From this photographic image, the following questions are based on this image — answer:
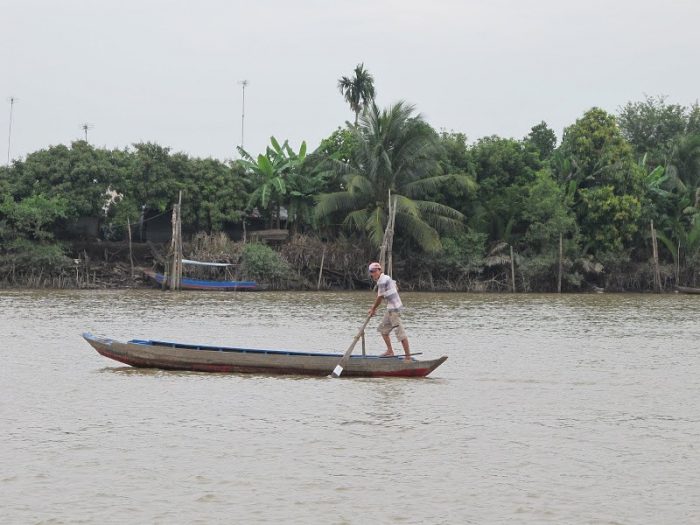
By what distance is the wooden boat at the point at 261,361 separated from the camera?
13.9 meters

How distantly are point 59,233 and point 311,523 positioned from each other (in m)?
34.8

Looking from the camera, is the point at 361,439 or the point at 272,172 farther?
the point at 272,172

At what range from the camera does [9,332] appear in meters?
20.9

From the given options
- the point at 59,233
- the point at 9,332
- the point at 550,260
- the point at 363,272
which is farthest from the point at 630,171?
the point at 9,332

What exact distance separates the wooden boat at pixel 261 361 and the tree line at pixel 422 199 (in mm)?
23646

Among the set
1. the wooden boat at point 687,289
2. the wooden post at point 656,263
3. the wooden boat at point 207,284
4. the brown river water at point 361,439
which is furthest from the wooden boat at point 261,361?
the wooden post at point 656,263

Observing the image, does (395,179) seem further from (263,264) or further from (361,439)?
(361,439)

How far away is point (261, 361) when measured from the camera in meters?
14.0

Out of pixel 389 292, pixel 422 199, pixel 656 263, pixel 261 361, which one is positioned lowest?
pixel 261 361

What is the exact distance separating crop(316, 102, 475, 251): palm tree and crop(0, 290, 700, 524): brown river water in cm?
1889

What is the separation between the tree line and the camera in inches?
1496

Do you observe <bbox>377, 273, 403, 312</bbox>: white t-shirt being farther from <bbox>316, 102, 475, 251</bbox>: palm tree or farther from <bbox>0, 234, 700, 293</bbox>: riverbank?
<bbox>0, 234, 700, 293</bbox>: riverbank

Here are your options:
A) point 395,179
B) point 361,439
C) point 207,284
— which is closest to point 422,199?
point 395,179

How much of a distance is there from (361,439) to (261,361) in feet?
14.2
